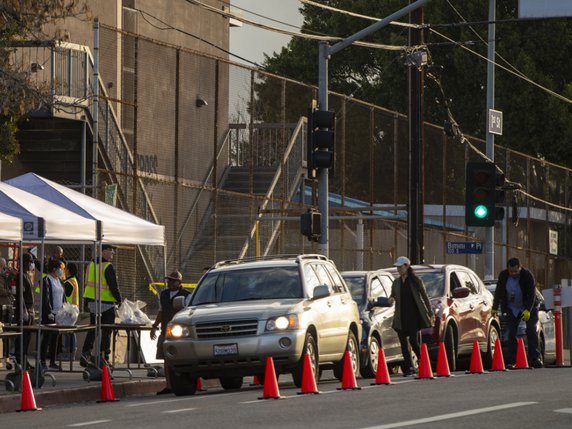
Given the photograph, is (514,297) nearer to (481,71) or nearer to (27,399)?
(27,399)

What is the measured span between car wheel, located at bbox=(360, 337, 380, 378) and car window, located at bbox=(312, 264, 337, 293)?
157cm

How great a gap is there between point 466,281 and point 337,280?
4.62 metres

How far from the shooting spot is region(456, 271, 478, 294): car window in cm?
2691

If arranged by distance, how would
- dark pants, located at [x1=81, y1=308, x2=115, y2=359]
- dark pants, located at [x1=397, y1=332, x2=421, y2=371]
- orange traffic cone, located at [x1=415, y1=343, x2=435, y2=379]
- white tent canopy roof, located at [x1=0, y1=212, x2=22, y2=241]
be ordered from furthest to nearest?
dark pants, located at [x1=81, y1=308, x2=115, y2=359], dark pants, located at [x1=397, y1=332, x2=421, y2=371], orange traffic cone, located at [x1=415, y1=343, x2=435, y2=379], white tent canopy roof, located at [x1=0, y1=212, x2=22, y2=241]

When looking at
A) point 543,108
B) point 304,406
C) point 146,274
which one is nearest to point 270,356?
point 304,406

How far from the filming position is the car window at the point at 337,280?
23.0 meters

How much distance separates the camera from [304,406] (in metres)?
16.9

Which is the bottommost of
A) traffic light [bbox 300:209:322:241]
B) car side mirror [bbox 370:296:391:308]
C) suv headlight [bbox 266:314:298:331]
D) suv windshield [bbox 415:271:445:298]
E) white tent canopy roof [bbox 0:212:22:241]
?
Result: suv headlight [bbox 266:314:298:331]

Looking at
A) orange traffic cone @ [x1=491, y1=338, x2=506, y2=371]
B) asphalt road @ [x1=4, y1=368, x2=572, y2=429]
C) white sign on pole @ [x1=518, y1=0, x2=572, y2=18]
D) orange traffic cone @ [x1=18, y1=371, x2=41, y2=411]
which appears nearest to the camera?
asphalt road @ [x1=4, y1=368, x2=572, y2=429]

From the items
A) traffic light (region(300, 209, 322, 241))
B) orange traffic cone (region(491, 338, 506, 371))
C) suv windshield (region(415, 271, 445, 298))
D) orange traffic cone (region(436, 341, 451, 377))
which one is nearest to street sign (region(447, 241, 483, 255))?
traffic light (region(300, 209, 322, 241))

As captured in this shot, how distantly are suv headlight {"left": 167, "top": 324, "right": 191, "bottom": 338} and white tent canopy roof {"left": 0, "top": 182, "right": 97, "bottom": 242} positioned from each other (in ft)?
5.90

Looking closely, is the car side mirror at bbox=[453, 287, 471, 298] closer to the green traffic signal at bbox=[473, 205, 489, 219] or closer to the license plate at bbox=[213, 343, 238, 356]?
the license plate at bbox=[213, 343, 238, 356]

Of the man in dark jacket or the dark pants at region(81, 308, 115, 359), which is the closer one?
the dark pants at region(81, 308, 115, 359)

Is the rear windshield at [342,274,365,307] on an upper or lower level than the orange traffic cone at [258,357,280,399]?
upper
